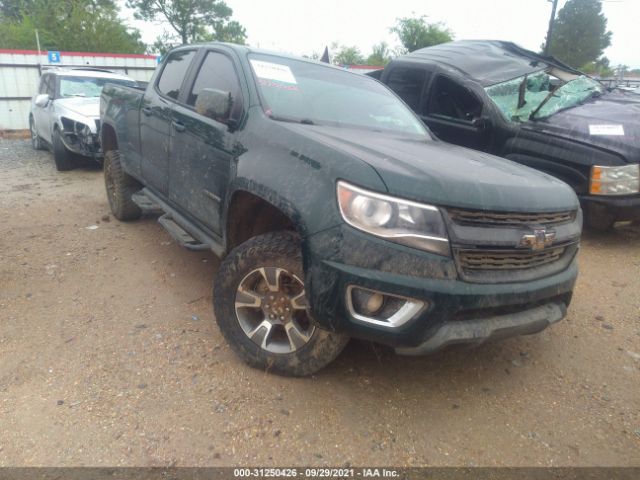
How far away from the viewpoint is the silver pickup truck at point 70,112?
7.15 metres

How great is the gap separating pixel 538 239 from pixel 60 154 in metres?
7.77

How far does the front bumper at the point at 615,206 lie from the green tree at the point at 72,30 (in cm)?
2561

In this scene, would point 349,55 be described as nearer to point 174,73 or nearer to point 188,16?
point 188,16

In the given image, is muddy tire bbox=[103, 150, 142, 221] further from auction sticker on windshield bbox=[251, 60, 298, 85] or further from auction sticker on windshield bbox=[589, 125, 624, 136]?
auction sticker on windshield bbox=[589, 125, 624, 136]

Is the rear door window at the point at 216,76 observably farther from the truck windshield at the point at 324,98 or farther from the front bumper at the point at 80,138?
the front bumper at the point at 80,138

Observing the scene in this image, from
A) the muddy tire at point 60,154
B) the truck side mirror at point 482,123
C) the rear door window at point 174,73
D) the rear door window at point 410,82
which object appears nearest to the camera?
the rear door window at point 174,73

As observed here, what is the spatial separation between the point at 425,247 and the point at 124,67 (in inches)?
661

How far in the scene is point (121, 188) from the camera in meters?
4.88

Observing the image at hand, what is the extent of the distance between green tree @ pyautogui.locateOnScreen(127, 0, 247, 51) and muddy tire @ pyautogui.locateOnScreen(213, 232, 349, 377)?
39495 millimetres

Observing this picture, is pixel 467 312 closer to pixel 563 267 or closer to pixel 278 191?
pixel 563 267

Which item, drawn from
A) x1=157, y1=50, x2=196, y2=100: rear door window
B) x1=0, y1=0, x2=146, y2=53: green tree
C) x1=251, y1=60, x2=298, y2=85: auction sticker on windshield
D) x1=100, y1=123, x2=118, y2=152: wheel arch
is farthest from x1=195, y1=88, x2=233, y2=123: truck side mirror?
x1=0, y1=0, x2=146, y2=53: green tree

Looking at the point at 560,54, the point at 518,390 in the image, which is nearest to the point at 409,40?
the point at 560,54

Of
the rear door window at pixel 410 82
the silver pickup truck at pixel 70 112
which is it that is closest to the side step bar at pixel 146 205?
the rear door window at pixel 410 82

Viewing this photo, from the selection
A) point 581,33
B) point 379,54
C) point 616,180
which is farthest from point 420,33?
point 616,180
